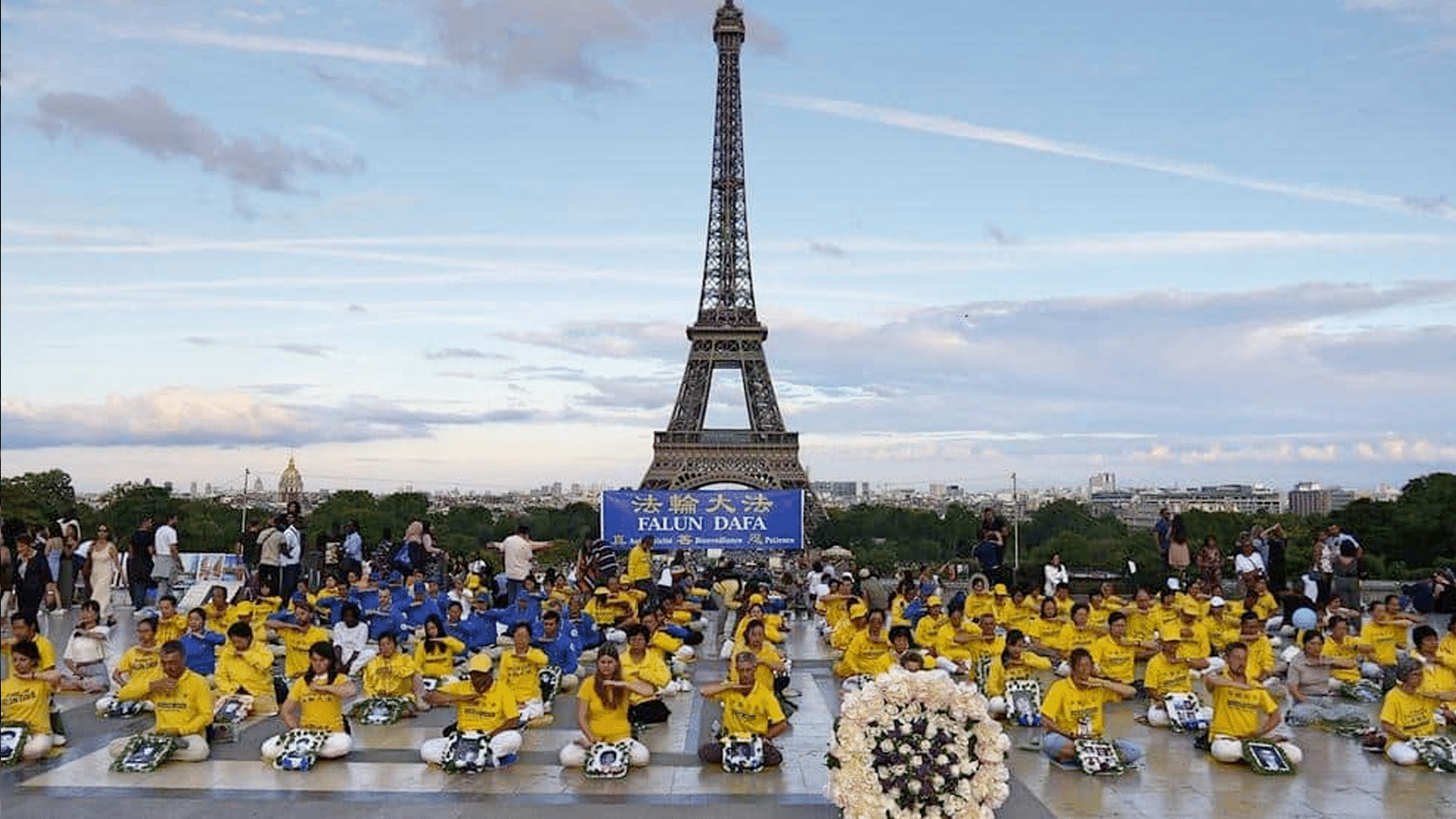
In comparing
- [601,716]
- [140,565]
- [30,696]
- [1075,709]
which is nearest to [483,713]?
[601,716]

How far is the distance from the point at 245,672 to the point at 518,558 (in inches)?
255

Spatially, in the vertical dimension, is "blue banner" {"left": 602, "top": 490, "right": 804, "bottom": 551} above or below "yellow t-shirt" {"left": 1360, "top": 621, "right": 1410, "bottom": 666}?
above

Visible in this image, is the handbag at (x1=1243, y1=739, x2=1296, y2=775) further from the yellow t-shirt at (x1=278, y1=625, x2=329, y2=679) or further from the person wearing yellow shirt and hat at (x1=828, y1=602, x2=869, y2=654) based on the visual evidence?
the yellow t-shirt at (x1=278, y1=625, x2=329, y2=679)

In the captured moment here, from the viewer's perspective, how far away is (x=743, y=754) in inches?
405

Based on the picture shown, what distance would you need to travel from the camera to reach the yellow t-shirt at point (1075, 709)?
33.9 ft

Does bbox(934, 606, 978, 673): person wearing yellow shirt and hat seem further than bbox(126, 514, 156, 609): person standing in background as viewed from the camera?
No

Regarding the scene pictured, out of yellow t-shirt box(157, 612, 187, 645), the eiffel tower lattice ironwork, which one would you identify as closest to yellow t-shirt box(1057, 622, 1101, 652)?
yellow t-shirt box(157, 612, 187, 645)

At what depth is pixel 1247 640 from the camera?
502 inches

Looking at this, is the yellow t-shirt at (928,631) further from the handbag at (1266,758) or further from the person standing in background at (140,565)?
the person standing in background at (140,565)

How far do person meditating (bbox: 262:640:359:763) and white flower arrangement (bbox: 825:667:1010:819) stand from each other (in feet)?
15.4

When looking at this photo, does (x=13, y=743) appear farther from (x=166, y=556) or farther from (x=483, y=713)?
(x=166, y=556)

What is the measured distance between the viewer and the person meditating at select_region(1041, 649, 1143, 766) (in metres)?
10.3

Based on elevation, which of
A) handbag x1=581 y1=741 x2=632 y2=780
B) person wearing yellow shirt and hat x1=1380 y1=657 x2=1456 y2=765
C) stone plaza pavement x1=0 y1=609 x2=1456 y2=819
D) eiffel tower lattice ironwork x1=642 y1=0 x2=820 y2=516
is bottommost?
stone plaza pavement x1=0 y1=609 x2=1456 y2=819

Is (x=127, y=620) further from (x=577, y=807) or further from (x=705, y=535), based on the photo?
(x=577, y=807)
